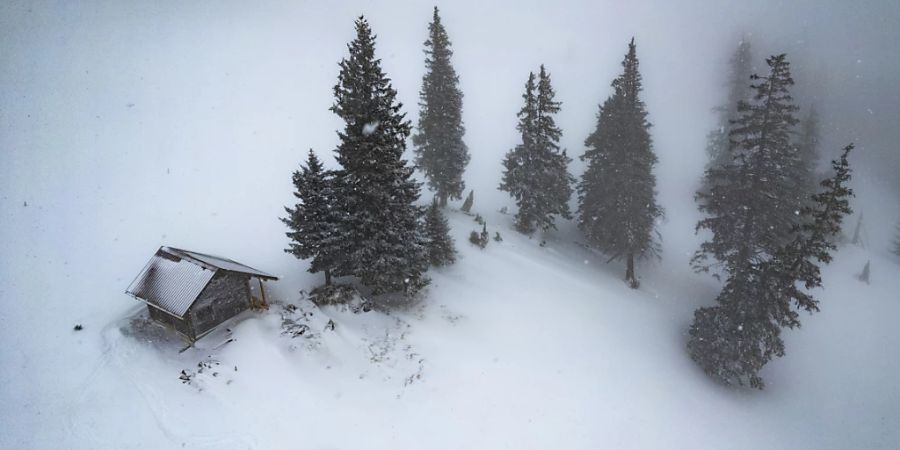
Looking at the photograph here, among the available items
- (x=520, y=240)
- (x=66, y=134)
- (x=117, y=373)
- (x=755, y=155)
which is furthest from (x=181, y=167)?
(x=755, y=155)

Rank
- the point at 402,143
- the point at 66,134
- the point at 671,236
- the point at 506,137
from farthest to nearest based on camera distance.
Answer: the point at 506,137 < the point at 671,236 < the point at 66,134 < the point at 402,143

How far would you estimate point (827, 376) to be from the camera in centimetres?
2506

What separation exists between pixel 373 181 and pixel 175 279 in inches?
354

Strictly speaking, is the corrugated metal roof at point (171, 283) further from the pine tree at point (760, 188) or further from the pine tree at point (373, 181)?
the pine tree at point (760, 188)

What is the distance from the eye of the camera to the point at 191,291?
1566 centimetres

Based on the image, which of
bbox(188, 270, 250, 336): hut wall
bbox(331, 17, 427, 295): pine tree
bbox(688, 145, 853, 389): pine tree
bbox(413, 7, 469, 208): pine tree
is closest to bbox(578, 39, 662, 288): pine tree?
bbox(688, 145, 853, 389): pine tree

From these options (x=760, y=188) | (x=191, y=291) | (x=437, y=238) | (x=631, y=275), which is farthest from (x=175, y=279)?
(x=760, y=188)

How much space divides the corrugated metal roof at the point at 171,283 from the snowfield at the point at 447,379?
70.1 inches

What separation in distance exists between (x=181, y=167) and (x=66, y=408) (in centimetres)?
2251

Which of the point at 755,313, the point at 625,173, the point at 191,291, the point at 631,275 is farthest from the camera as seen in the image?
the point at 631,275

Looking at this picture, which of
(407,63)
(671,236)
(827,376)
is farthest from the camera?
(407,63)

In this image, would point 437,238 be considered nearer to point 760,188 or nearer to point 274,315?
point 274,315

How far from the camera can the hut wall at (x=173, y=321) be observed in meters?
15.9

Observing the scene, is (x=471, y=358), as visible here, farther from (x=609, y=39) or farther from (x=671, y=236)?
(x=609, y=39)
